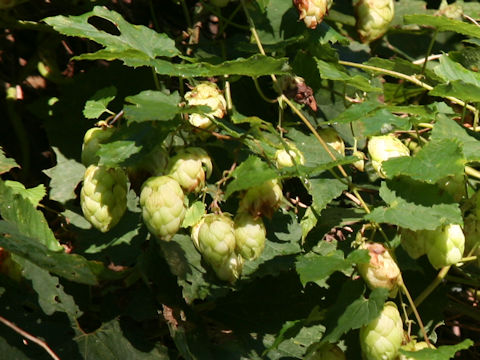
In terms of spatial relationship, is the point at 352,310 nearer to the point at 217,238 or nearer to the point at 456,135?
the point at 217,238

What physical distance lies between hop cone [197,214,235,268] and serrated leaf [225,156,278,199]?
49 millimetres

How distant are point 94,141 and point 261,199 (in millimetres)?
311

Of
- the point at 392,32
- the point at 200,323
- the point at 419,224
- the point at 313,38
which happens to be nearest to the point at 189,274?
the point at 200,323

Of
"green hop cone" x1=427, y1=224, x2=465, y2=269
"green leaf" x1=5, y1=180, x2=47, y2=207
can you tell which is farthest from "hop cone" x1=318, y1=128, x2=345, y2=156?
"green leaf" x1=5, y1=180, x2=47, y2=207

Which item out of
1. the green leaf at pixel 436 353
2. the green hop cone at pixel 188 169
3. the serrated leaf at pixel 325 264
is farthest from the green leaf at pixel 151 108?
the green leaf at pixel 436 353

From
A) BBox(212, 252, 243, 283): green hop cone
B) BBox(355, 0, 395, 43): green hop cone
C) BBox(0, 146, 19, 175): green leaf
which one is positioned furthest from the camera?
BBox(355, 0, 395, 43): green hop cone

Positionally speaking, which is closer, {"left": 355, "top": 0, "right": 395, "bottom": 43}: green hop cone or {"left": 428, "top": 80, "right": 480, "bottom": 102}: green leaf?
{"left": 428, "top": 80, "right": 480, "bottom": 102}: green leaf

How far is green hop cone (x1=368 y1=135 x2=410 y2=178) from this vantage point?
169cm

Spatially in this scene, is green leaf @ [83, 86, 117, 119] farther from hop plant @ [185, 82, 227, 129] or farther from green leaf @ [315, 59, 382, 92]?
green leaf @ [315, 59, 382, 92]

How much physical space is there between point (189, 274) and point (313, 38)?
60 centimetres

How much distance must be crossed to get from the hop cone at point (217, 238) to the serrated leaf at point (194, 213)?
6cm

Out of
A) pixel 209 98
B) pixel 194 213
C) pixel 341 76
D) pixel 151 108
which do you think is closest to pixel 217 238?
pixel 194 213

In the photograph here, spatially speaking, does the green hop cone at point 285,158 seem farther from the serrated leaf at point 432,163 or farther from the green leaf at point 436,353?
the green leaf at point 436,353

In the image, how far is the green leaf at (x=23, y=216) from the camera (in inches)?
60.7
